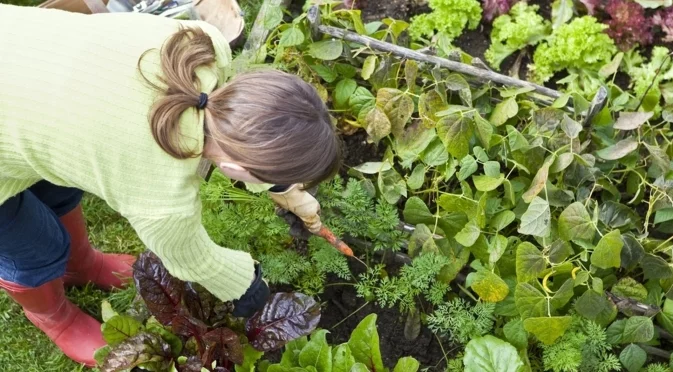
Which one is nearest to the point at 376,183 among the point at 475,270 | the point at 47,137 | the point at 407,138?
the point at 407,138

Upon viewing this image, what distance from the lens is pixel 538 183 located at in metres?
2.20

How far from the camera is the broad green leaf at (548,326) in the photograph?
6.49 ft

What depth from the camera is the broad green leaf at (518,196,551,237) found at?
82.9 inches

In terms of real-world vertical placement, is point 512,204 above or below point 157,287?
above

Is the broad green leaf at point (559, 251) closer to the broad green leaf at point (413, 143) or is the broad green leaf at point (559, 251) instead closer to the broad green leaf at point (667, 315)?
the broad green leaf at point (667, 315)

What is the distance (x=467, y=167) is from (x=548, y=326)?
22.7 inches

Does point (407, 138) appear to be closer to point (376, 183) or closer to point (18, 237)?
point (376, 183)

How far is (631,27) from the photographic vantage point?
113 inches

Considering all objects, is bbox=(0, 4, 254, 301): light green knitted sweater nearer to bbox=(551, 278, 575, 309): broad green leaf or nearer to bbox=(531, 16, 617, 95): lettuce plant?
bbox=(551, 278, 575, 309): broad green leaf

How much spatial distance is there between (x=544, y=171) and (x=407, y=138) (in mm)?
498

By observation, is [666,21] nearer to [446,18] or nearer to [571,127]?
[446,18]

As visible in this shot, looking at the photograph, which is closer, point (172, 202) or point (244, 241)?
point (172, 202)

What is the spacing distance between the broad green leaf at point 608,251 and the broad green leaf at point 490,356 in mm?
381

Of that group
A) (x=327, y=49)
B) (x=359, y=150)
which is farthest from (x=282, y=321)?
(x=327, y=49)
